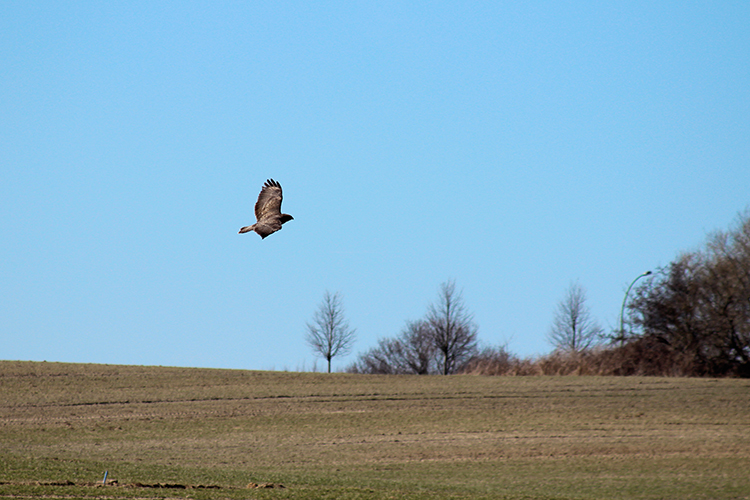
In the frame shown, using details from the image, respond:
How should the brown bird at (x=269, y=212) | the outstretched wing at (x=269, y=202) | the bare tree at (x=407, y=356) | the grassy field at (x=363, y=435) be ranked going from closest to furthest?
the brown bird at (x=269, y=212) → the outstretched wing at (x=269, y=202) → the grassy field at (x=363, y=435) → the bare tree at (x=407, y=356)

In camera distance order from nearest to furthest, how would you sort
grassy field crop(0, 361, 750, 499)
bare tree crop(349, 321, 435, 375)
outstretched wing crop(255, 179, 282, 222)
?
outstretched wing crop(255, 179, 282, 222) < grassy field crop(0, 361, 750, 499) < bare tree crop(349, 321, 435, 375)

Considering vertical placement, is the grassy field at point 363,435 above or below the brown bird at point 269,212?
below

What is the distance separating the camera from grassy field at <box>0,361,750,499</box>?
20188 millimetres

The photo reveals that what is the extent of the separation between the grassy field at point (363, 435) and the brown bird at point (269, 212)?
5.71m

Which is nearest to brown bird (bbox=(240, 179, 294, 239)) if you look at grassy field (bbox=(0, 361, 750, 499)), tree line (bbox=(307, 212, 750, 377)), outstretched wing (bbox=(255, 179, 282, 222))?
outstretched wing (bbox=(255, 179, 282, 222))

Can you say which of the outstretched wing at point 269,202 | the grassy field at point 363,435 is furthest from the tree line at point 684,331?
the outstretched wing at point 269,202

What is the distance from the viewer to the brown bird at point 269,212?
14.5 meters

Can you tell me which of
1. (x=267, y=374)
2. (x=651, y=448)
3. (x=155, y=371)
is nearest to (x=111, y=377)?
(x=155, y=371)

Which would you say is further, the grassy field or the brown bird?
the grassy field

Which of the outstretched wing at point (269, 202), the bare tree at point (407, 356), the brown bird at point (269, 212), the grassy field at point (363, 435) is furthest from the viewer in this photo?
the bare tree at point (407, 356)

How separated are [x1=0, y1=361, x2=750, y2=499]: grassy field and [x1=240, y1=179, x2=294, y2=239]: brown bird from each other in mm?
5712

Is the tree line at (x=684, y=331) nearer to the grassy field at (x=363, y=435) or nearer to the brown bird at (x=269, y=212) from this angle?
the grassy field at (x=363, y=435)

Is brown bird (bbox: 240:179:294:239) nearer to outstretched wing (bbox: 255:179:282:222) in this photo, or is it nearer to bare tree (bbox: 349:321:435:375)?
outstretched wing (bbox: 255:179:282:222)

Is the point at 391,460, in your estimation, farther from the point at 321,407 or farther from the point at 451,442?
the point at 321,407
